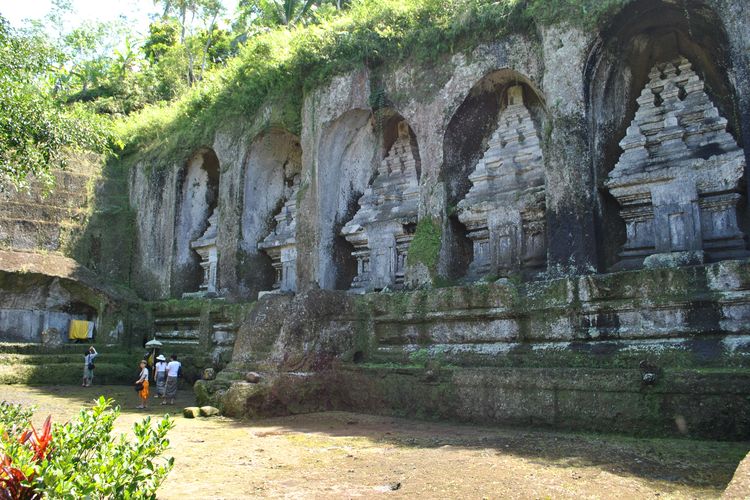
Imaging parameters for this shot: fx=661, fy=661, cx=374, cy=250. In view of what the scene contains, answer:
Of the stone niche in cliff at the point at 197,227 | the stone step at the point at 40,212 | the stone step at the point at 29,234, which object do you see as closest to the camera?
the stone step at the point at 29,234

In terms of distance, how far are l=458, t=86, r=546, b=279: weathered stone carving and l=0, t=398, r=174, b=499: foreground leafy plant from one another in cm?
698

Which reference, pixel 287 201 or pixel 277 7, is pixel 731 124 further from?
pixel 277 7

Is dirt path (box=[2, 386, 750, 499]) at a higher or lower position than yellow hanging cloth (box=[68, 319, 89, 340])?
lower

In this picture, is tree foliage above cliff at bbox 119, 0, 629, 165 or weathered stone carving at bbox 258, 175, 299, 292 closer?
tree foliage above cliff at bbox 119, 0, 629, 165

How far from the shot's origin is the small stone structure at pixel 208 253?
581 inches

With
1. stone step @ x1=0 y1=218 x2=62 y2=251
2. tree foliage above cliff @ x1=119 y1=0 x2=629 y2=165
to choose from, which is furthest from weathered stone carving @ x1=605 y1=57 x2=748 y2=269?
stone step @ x1=0 y1=218 x2=62 y2=251

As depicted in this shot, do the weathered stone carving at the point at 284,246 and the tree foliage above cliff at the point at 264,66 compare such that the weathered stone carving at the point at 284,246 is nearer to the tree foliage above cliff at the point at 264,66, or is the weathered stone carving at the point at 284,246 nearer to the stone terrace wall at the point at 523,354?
the tree foliage above cliff at the point at 264,66

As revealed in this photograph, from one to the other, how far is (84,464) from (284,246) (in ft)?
33.9

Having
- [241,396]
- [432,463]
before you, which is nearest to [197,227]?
[241,396]

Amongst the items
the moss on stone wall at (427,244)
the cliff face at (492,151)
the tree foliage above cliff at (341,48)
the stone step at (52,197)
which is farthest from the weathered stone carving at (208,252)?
the moss on stone wall at (427,244)

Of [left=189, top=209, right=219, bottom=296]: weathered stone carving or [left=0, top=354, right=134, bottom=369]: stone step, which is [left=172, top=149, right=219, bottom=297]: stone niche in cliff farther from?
[left=0, top=354, right=134, bottom=369]: stone step

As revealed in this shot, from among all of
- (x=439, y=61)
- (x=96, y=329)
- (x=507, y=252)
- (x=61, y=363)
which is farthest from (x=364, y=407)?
(x=96, y=329)

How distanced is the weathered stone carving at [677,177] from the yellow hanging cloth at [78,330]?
11301 millimetres

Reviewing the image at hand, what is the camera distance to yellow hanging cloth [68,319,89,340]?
47.2 feet
